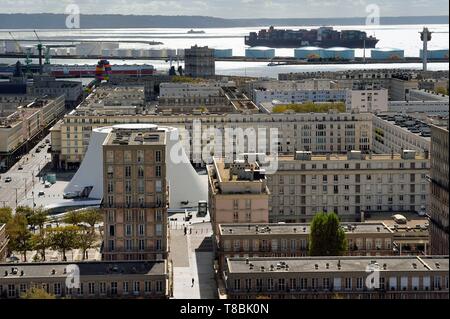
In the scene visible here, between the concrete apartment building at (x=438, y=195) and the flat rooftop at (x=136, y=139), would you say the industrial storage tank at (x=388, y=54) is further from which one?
the concrete apartment building at (x=438, y=195)

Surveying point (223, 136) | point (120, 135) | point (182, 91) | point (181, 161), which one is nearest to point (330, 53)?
point (182, 91)

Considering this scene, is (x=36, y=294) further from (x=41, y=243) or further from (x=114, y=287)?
(x=41, y=243)

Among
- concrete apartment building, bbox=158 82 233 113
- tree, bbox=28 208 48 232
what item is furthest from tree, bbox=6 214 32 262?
concrete apartment building, bbox=158 82 233 113

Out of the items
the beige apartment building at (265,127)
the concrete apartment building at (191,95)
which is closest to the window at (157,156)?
the beige apartment building at (265,127)

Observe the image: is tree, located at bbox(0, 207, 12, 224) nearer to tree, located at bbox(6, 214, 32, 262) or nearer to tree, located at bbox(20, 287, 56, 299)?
tree, located at bbox(6, 214, 32, 262)

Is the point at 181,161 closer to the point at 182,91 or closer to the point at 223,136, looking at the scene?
the point at 223,136
